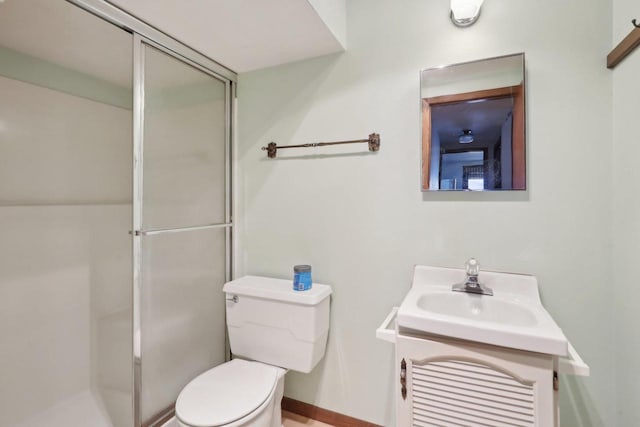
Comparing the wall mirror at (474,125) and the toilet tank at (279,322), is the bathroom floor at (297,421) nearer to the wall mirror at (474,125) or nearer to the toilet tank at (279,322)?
the toilet tank at (279,322)

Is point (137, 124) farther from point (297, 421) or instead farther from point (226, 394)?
point (297, 421)

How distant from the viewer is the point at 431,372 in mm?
1036

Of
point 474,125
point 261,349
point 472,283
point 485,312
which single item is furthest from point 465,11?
point 261,349

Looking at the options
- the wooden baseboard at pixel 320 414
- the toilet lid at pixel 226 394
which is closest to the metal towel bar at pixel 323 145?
the toilet lid at pixel 226 394

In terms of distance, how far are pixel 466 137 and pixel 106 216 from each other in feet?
6.85

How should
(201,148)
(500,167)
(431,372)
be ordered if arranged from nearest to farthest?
(431,372), (500,167), (201,148)

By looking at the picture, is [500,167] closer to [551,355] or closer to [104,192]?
[551,355]

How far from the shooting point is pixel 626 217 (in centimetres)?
110

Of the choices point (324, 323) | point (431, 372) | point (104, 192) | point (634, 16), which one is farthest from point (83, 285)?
point (634, 16)

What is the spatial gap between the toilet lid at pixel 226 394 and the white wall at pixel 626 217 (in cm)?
139

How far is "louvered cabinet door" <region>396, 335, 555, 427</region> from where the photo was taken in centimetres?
91

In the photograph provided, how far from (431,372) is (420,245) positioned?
0.60 meters

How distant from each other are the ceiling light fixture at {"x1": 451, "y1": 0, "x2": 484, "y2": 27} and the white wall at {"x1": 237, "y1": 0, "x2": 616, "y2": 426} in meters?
0.04

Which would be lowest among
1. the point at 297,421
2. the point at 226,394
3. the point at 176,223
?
the point at 297,421
